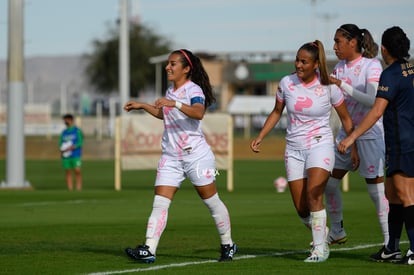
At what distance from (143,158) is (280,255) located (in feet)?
49.5

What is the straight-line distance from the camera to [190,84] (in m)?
11.9

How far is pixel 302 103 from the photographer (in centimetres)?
1177

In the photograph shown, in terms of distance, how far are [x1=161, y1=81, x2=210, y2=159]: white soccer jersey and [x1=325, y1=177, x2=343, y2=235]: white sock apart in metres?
1.77

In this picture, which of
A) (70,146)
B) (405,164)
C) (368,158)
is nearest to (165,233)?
(368,158)

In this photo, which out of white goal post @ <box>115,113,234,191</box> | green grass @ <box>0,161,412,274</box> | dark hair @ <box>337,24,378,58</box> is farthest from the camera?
white goal post @ <box>115,113,234,191</box>

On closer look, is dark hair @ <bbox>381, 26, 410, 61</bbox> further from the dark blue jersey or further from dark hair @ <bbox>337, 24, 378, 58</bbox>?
dark hair @ <bbox>337, 24, 378, 58</bbox>

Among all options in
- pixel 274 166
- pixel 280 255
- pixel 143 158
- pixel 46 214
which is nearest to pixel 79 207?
pixel 46 214

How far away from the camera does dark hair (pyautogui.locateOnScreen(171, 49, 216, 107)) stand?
11.9 meters

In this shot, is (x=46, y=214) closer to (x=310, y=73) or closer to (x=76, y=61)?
(x=310, y=73)

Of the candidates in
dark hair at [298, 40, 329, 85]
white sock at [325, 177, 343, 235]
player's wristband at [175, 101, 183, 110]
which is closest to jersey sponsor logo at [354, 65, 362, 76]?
dark hair at [298, 40, 329, 85]

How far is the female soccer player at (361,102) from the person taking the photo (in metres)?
12.4

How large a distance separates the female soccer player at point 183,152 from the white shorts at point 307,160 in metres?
0.80

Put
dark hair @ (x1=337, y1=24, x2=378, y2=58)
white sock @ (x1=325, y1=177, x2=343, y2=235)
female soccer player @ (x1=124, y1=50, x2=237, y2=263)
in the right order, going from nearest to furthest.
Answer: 1. female soccer player @ (x1=124, y1=50, x2=237, y2=263)
2. dark hair @ (x1=337, y1=24, x2=378, y2=58)
3. white sock @ (x1=325, y1=177, x2=343, y2=235)

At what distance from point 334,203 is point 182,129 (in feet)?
7.15
